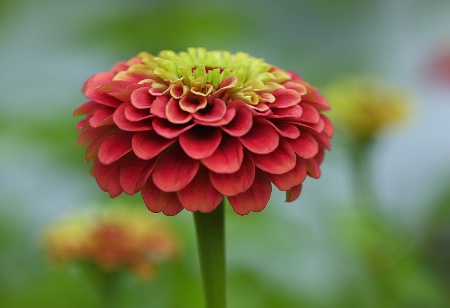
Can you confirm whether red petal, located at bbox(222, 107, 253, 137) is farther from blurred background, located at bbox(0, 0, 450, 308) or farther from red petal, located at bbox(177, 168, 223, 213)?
blurred background, located at bbox(0, 0, 450, 308)

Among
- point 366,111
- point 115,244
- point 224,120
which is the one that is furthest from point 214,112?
point 366,111

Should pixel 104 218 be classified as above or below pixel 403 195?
below

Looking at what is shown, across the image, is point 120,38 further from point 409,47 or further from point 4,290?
point 409,47

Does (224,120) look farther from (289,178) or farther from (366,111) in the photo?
(366,111)

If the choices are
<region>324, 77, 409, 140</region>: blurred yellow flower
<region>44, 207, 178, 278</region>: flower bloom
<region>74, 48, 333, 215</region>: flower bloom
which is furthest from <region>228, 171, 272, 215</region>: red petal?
<region>324, 77, 409, 140</region>: blurred yellow flower

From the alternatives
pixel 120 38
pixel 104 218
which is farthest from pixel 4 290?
pixel 120 38

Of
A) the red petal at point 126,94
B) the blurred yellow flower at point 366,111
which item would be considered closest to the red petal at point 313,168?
the red petal at point 126,94
